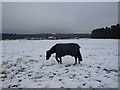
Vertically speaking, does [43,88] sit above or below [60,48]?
below

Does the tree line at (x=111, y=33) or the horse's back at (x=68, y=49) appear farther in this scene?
the tree line at (x=111, y=33)

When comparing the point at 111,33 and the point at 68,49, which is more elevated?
the point at 111,33

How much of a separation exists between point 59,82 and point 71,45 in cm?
361

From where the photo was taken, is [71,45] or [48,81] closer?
[48,81]

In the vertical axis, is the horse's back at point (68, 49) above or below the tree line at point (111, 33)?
below

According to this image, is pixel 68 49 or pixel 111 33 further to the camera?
pixel 111 33

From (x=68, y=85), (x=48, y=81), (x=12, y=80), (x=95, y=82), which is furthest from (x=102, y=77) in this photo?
(x=12, y=80)

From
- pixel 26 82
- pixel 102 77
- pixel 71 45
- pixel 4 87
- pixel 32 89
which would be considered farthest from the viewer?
pixel 71 45

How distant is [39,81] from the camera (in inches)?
206

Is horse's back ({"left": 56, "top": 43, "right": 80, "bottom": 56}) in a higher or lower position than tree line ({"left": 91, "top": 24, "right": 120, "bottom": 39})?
lower

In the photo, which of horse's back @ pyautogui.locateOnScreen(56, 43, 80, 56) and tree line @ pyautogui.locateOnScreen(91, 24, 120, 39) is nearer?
horse's back @ pyautogui.locateOnScreen(56, 43, 80, 56)

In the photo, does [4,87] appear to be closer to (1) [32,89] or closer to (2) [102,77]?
(1) [32,89]

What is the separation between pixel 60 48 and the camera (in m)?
8.17

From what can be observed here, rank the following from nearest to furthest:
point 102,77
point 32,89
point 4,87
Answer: point 32,89, point 4,87, point 102,77
